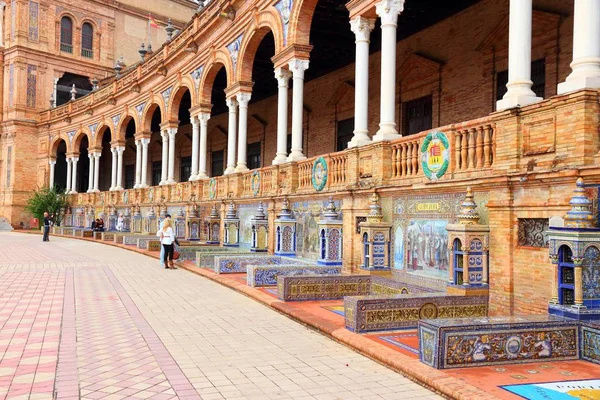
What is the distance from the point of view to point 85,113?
117 feet

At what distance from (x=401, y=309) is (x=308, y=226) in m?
6.31

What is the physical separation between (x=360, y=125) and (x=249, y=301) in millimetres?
4244

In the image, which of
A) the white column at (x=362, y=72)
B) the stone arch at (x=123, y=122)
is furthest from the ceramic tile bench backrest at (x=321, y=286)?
the stone arch at (x=123, y=122)

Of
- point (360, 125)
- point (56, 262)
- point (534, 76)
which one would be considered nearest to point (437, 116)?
point (534, 76)

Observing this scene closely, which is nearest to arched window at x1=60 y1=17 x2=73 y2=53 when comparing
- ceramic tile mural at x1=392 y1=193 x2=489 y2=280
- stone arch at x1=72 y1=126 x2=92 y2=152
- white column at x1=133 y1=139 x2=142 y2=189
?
Result: stone arch at x1=72 y1=126 x2=92 y2=152

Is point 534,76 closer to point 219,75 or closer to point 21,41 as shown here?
point 219,75

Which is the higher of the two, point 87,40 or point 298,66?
point 87,40

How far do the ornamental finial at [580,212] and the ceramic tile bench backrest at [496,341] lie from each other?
944 millimetres

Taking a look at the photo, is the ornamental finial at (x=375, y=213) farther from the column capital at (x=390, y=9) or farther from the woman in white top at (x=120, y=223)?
the woman in white top at (x=120, y=223)

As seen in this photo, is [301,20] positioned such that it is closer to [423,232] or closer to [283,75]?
[283,75]

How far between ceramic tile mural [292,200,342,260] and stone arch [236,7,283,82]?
449cm

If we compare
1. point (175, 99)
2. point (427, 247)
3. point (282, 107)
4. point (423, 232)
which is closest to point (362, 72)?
point (423, 232)

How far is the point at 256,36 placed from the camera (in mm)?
16500

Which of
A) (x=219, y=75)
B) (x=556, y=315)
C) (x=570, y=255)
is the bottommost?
(x=556, y=315)
